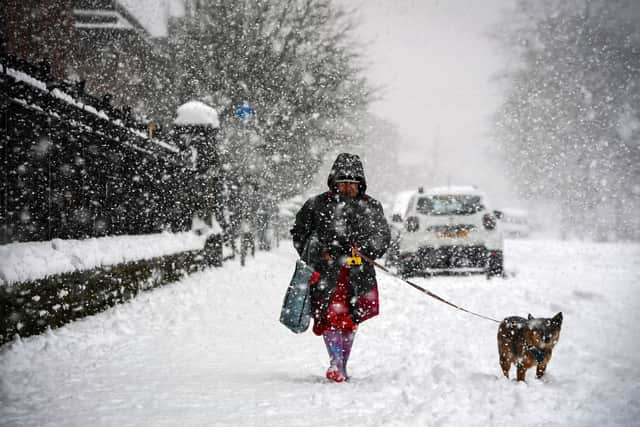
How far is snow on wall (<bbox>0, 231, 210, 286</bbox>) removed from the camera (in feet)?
16.4

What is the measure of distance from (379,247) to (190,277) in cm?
635

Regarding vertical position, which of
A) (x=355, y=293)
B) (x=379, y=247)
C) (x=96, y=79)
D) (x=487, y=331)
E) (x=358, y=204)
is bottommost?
(x=487, y=331)

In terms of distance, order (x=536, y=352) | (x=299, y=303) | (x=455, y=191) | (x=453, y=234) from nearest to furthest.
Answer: (x=536, y=352)
(x=299, y=303)
(x=453, y=234)
(x=455, y=191)

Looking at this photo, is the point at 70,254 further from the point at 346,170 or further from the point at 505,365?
the point at 505,365

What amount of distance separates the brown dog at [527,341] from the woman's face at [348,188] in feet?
5.09

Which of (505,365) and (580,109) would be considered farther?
(580,109)

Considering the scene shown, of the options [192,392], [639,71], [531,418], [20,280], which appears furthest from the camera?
[639,71]

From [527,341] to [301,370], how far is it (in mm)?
1879

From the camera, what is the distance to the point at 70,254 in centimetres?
603

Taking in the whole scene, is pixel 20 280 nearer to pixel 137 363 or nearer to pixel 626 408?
pixel 137 363

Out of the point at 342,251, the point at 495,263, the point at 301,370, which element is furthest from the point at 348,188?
the point at 495,263

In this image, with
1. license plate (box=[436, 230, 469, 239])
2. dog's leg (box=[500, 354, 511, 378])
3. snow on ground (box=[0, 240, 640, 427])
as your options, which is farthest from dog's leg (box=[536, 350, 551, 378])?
license plate (box=[436, 230, 469, 239])

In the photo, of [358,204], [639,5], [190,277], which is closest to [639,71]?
[639,5]

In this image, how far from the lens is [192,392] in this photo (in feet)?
13.5
